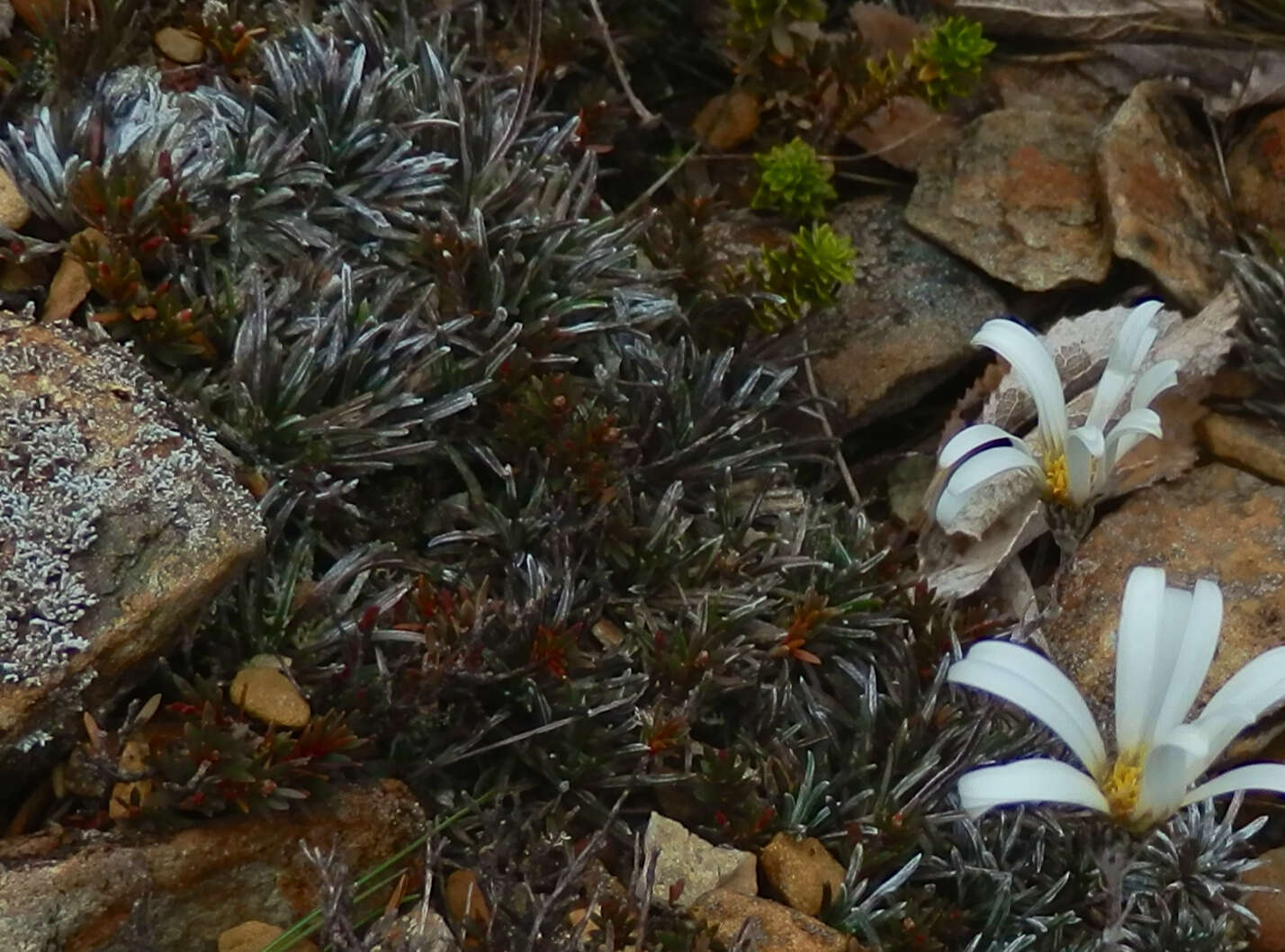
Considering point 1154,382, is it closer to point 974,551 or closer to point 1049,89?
point 974,551

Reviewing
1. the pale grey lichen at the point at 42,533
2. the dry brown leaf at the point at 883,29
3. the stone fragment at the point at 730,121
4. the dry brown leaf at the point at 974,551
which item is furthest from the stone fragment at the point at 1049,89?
the pale grey lichen at the point at 42,533

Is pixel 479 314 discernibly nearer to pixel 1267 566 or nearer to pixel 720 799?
pixel 720 799

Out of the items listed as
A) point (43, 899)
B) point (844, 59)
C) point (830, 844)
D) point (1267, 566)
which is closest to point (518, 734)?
point (830, 844)

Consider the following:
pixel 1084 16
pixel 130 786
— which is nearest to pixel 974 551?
pixel 1084 16

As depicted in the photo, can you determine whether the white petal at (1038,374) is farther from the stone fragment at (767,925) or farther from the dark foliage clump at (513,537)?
the stone fragment at (767,925)

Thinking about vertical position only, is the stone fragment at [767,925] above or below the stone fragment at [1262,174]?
below

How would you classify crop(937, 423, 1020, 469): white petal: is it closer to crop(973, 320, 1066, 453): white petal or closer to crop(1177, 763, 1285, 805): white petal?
crop(973, 320, 1066, 453): white petal
